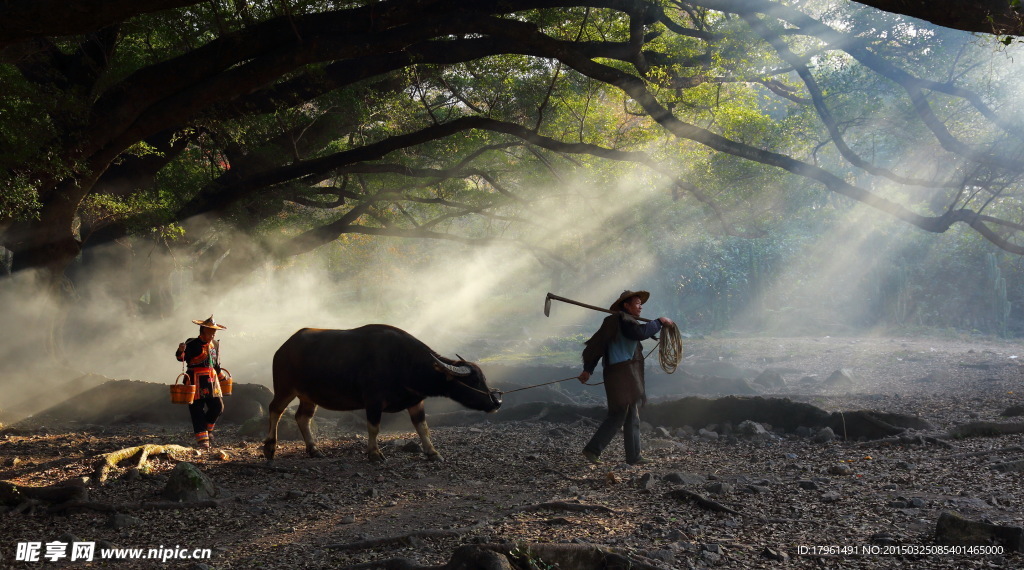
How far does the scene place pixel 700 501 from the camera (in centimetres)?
584

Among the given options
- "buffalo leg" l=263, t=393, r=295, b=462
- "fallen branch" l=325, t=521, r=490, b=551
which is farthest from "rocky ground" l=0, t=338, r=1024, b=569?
"buffalo leg" l=263, t=393, r=295, b=462

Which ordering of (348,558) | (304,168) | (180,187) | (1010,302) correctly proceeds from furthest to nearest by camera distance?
1. (1010,302)
2. (180,187)
3. (304,168)
4. (348,558)

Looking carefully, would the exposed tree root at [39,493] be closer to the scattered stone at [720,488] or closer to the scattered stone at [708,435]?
the scattered stone at [720,488]

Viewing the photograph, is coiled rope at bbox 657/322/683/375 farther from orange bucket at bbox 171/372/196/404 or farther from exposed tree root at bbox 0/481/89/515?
orange bucket at bbox 171/372/196/404

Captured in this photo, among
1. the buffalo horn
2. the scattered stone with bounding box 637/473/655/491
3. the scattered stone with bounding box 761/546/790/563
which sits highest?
the buffalo horn

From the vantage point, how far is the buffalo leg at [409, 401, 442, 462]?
347 inches

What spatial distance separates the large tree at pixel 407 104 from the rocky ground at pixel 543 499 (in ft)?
11.6

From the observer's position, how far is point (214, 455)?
9.12 m

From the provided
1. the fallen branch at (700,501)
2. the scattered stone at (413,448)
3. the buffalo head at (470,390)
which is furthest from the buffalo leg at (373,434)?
the fallen branch at (700,501)

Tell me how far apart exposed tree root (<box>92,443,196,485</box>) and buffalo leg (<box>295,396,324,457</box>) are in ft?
4.35

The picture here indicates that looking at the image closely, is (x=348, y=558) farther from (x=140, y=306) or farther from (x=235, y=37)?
(x=140, y=306)

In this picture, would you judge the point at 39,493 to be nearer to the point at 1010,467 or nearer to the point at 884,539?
the point at 884,539

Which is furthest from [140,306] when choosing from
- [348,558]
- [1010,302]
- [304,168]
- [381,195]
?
[1010,302]

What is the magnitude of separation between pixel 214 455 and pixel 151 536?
12.7ft
